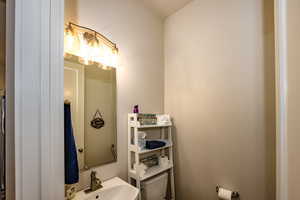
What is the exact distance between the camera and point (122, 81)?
1.40 meters

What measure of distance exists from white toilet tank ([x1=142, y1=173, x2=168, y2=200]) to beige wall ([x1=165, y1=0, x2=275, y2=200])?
0.90 feet

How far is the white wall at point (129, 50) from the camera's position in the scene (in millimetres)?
1201

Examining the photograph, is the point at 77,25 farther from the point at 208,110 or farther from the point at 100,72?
the point at 208,110

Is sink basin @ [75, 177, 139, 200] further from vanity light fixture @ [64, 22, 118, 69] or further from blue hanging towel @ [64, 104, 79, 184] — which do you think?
vanity light fixture @ [64, 22, 118, 69]

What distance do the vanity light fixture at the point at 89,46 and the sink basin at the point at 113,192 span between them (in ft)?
3.17

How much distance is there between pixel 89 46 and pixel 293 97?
4.59 feet

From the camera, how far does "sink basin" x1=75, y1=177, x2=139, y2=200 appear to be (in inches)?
40.9

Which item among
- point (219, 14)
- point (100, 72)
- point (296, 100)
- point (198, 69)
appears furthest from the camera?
point (198, 69)

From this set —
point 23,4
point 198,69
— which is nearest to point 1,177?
point 23,4

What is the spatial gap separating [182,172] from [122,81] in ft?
3.99

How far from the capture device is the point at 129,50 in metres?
1.48

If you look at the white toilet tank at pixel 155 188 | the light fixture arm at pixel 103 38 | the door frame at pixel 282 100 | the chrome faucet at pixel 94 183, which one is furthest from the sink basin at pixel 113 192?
the light fixture arm at pixel 103 38

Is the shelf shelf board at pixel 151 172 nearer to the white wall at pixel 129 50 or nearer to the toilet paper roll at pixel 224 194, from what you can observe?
the white wall at pixel 129 50

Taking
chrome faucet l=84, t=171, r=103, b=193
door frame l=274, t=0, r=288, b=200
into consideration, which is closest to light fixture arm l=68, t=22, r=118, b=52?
chrome faucet l=84, t=171, r=103, b=193
